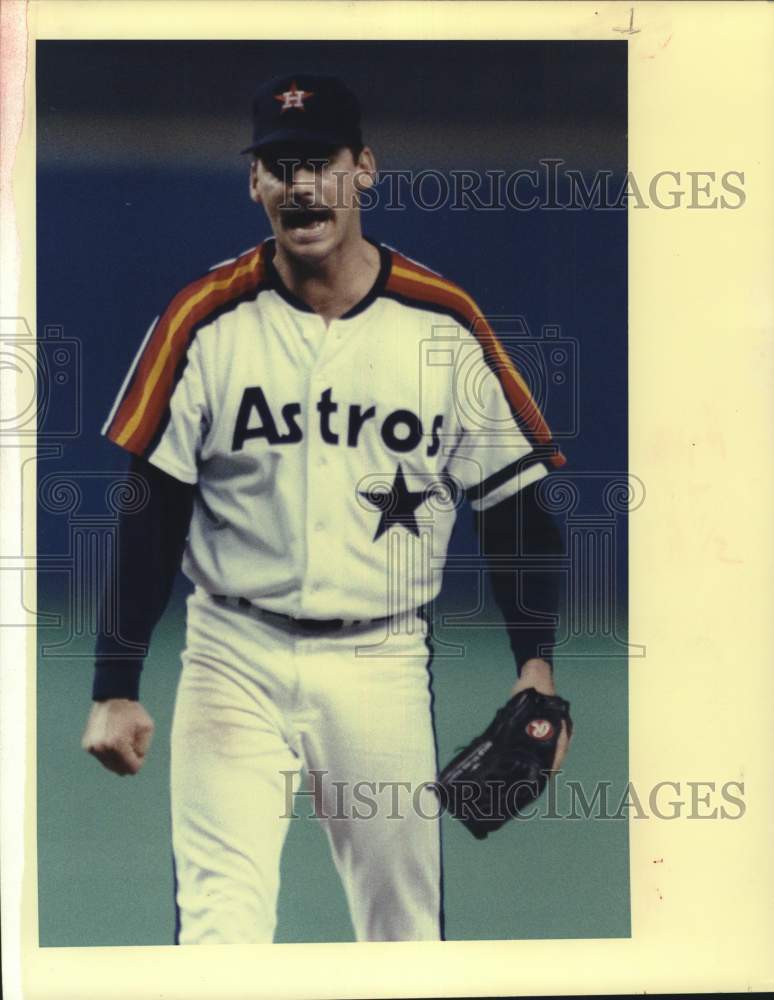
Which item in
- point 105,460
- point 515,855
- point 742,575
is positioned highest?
point 105,460

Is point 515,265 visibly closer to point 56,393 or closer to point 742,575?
point 742,575

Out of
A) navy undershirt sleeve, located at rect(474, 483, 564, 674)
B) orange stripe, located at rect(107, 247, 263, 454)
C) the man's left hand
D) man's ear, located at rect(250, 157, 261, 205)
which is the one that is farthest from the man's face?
the man's left hand

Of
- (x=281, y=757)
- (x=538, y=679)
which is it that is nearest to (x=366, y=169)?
(x=538, y=679)

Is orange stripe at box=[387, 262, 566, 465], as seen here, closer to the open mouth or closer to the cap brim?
the open mouth

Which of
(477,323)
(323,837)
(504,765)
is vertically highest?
(477,323)

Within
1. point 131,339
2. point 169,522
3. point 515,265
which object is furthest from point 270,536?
point 515,265

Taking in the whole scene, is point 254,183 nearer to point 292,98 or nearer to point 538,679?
point 292,98

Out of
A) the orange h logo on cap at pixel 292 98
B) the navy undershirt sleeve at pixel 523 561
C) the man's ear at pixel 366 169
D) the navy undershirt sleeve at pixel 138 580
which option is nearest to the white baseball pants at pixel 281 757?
the navy undershirt sleeve at pixel 138 580
